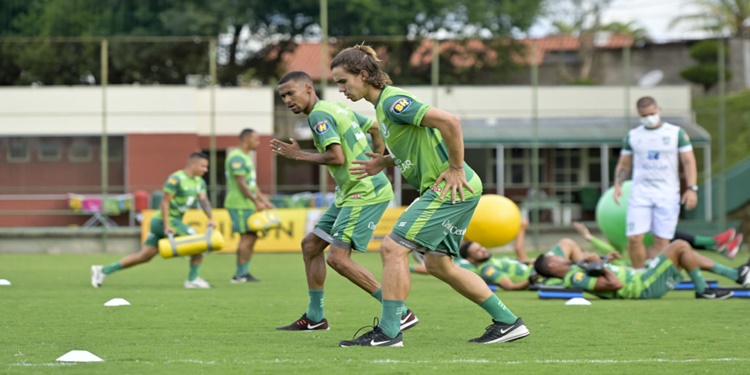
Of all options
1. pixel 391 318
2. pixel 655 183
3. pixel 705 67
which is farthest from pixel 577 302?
pixel 705 67

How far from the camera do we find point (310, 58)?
126 feet

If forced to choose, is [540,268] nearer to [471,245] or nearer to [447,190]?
[471,245]

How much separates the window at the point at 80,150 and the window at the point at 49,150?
0.46 meters

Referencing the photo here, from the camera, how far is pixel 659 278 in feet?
40.1

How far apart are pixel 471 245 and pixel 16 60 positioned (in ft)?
66.2

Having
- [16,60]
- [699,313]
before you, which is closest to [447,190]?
[699,313]

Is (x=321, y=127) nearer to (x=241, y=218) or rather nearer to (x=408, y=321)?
(x=408, y=321)

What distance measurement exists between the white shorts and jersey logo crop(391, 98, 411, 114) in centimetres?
692

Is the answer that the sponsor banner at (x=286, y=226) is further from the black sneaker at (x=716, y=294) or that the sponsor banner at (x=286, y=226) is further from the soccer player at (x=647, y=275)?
the black sneaker at (x=716, y=294)

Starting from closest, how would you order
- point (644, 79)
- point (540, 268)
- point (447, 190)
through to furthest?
point (447, 190) → point (540, 268) → point (644, 79)

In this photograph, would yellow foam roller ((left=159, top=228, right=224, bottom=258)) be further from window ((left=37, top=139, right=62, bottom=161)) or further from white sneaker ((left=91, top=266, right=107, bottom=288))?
window ((left=37, top=139, right=62, bottom=161))

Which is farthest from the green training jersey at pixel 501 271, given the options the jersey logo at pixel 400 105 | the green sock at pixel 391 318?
the jersey logo at pixel 400 105

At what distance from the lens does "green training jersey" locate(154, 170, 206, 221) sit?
14.8m

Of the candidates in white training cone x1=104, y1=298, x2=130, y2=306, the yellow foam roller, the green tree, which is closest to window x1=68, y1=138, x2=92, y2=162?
the yellow foam roller
